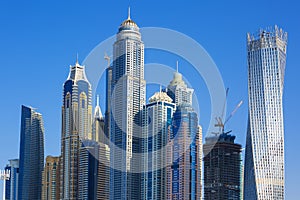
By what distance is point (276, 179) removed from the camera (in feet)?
167

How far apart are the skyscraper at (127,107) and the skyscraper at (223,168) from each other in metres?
5.87

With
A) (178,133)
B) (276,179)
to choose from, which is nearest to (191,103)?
(178,133)

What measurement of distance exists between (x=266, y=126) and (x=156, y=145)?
41.3 feet

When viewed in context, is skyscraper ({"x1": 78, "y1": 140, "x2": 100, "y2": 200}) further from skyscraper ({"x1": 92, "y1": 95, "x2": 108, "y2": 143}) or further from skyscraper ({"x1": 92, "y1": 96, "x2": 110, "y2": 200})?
skyscraper ({"x1": 92, "y1": 95, "x2": 108, "y2": 143})

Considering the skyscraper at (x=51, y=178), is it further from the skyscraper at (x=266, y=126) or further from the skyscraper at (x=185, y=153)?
the skyscraper at (x=266, y=126)

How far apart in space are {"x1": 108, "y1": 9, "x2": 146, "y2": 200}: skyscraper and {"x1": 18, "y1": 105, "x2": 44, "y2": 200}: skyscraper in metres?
12.9

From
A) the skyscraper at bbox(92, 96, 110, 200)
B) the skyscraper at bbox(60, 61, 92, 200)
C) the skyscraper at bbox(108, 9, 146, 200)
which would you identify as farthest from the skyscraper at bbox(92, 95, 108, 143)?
the skyscraper at bbox(108, 9, 146, 200)

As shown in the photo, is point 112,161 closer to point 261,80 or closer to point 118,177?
point 118,177

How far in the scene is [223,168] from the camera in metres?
→ 59.8

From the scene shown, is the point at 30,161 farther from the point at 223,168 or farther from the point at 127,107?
the point at 223,168

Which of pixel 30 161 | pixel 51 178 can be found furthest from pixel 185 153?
pixel 30 161

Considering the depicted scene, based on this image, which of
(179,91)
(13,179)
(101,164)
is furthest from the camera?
(13,179)

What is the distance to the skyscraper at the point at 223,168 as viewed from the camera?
5909cm

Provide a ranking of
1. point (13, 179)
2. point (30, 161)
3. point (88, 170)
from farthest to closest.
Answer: point (13, 179), point (30, 161), point (88, 170)
